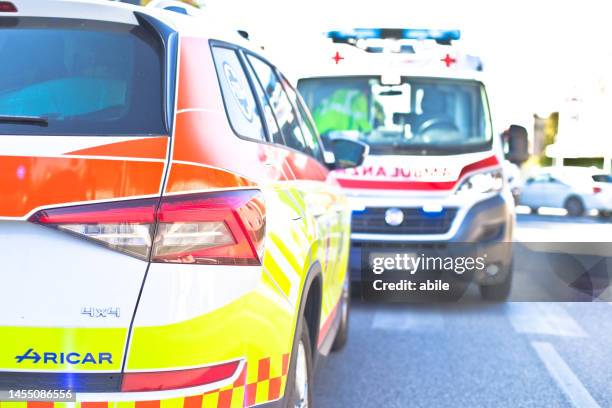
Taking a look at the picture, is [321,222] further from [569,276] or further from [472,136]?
[569,276]

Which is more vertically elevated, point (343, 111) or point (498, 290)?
point (343, 111)

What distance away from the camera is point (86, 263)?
8.07 feet

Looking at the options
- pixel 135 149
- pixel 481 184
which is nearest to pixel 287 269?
pixel 135 149

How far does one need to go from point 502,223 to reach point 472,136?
2.97 ft

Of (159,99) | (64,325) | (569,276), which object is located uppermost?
(159,99)

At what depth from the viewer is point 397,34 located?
866 centimetres

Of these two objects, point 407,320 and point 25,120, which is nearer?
point 25,120

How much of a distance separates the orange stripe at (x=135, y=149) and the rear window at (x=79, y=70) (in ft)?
0.40

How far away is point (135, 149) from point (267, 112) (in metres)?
1.13

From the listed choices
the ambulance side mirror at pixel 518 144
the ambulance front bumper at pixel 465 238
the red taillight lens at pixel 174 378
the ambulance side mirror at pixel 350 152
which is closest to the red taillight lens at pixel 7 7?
the red taillight lens at pixel 174 378

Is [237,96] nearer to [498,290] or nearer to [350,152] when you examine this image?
[350,152]

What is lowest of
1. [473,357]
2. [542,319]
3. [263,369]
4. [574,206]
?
[574,206]

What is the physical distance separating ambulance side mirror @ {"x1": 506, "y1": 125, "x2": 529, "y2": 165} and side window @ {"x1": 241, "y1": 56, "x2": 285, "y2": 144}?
16.9 feet

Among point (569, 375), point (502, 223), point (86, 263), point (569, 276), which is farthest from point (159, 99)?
point (569, 276)
